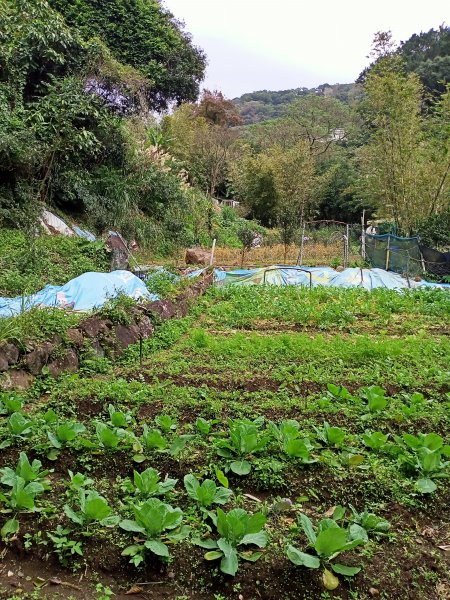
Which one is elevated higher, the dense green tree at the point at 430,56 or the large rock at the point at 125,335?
the dense green tree at the point at 430,56

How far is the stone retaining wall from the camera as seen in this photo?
12.5 ft

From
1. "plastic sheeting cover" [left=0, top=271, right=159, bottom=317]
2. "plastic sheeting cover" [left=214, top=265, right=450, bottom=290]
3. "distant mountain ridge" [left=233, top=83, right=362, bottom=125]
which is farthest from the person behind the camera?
"distant mountain ridge" [left=233, top=83, right=362, bottom=125]

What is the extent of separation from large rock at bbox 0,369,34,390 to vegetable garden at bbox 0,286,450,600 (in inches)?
3.3

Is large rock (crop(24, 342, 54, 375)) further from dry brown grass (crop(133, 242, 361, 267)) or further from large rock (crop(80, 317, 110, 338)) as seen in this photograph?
dry brown grass (crop(133, 242, 361, 267))

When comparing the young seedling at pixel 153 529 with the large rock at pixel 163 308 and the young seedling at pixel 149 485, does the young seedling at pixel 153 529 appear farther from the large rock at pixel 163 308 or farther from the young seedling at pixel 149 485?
the large rock at pixel 163 308

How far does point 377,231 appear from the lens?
20016 millimetres

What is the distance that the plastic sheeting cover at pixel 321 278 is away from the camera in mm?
10906

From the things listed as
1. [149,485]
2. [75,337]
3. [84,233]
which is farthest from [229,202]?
[149,485]

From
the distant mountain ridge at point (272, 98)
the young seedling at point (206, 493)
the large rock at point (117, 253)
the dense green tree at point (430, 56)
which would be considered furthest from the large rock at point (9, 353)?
the distant mountain ridge at point (272, 98)

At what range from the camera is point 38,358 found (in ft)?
13.3

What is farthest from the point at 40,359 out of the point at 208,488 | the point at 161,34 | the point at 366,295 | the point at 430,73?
the point at 430,73

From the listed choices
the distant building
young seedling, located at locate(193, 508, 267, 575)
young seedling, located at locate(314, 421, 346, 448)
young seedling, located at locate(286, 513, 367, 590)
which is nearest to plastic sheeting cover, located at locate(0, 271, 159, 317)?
young seedling, located at locate(314, 421, 346, 448)

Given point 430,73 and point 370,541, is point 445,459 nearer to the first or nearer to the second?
point 370,541

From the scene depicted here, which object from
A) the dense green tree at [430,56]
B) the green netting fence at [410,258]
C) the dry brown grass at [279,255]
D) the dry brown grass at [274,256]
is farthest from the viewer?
the dense green tree at [430,56]
